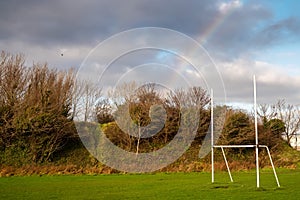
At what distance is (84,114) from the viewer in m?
31.0

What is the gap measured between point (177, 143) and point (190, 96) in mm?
4752

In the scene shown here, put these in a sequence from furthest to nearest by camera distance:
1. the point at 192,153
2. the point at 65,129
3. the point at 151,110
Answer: the point at 192,153, the point at 65,129, the point at 151,110

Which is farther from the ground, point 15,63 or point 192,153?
point 15,63

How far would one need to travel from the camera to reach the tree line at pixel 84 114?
1090 inches

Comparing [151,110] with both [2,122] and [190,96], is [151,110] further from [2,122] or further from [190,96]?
[2,122]

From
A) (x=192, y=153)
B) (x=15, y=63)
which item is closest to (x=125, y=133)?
(x=192, y=153)

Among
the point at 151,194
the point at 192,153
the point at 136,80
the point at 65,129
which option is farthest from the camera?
the point at 192,153

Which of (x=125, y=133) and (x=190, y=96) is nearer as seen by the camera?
(x=190, y=96)

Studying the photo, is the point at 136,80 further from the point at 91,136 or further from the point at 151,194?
the point at 151,194

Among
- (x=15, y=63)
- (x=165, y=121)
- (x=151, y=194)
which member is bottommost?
(x=151, y=194)

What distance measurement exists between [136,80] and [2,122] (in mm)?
9971

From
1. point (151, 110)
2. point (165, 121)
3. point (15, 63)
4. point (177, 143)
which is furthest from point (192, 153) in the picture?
point (15, 63)

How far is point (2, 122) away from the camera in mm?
28266

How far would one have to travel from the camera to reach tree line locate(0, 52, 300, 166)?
90.8 ft
